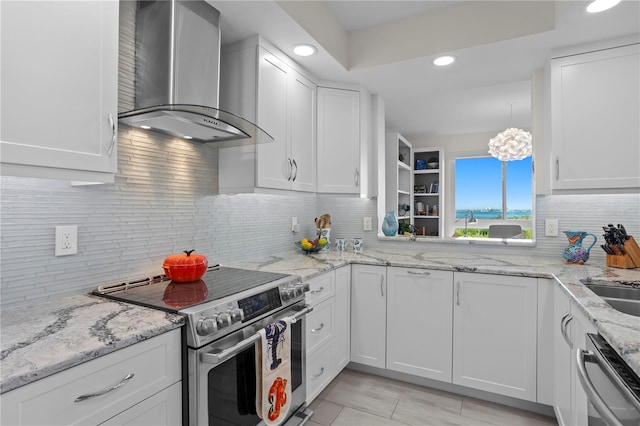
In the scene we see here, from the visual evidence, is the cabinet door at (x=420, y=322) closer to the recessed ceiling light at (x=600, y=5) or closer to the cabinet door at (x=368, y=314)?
the cabinet door at (x=368, y=314)

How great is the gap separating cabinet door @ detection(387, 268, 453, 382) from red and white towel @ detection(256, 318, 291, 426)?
3.35 ft

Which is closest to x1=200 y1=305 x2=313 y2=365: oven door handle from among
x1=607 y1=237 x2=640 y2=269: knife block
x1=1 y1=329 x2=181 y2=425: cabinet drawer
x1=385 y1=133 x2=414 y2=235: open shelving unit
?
A: x1=1 y1=329 x2=181 y2=425: cabinet drawer

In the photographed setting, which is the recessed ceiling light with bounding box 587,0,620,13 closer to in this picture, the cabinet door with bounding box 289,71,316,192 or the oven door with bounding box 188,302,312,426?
the cabinet door with bounding box 289,71,316,192

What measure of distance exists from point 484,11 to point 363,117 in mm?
1106

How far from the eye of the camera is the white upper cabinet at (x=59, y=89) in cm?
100

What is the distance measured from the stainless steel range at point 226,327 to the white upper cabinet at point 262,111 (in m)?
0.67

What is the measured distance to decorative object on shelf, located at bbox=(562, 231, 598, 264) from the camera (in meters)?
2.18

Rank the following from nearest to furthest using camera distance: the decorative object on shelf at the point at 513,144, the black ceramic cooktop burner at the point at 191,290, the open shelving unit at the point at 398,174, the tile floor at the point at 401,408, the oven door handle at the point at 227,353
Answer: the oven door handle at the point at 227,353, the black ceramic cooktop burner at the point at 191,290, the tile floor at the point at 401,408, the decorative object on shelf at the point at 513,144, the open shelving unit at the point at 398,174

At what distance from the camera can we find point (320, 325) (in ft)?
6.98

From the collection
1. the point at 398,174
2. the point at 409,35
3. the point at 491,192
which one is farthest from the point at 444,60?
the point at 491,192

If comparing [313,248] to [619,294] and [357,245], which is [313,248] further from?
[619,294]

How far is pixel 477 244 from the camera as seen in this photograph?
8.96 feet

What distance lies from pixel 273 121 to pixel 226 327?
4.55 feet

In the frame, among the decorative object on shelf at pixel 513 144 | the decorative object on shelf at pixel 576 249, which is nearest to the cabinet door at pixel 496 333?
the decorative object on shelf at pixel 576 249
